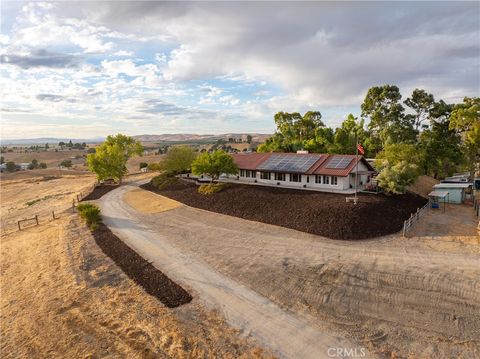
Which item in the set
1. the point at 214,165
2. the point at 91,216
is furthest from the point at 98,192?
the point at 214,165

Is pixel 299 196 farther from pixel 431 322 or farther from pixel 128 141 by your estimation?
pixel 128 141

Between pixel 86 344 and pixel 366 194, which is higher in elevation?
pixel 366 194

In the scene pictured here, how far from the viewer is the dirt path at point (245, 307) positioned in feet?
43.3

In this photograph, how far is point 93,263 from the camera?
22.6m

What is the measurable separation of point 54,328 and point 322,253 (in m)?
17.5

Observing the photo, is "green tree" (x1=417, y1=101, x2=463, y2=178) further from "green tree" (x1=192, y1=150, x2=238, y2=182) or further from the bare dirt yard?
the bare dirt yard

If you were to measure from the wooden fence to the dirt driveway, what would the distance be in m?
2.20

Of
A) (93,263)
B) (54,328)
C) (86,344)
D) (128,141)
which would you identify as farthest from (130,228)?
(128,141)

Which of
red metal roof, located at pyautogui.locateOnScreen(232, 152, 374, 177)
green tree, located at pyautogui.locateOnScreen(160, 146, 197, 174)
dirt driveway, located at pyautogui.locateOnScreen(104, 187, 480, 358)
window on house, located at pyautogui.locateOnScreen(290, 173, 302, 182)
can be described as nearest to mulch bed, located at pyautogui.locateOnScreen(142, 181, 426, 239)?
dirt driveway, located at pyautogui.locateOnScreen(104, 187, 480, 358)

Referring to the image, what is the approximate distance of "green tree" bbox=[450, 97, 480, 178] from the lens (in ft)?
144

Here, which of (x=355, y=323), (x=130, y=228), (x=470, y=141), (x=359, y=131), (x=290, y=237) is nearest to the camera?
(x=355, y=323)

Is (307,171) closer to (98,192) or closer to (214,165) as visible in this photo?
(214,165)

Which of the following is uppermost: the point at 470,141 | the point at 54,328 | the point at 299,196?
the point at 470,141

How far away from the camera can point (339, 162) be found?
138 ft
